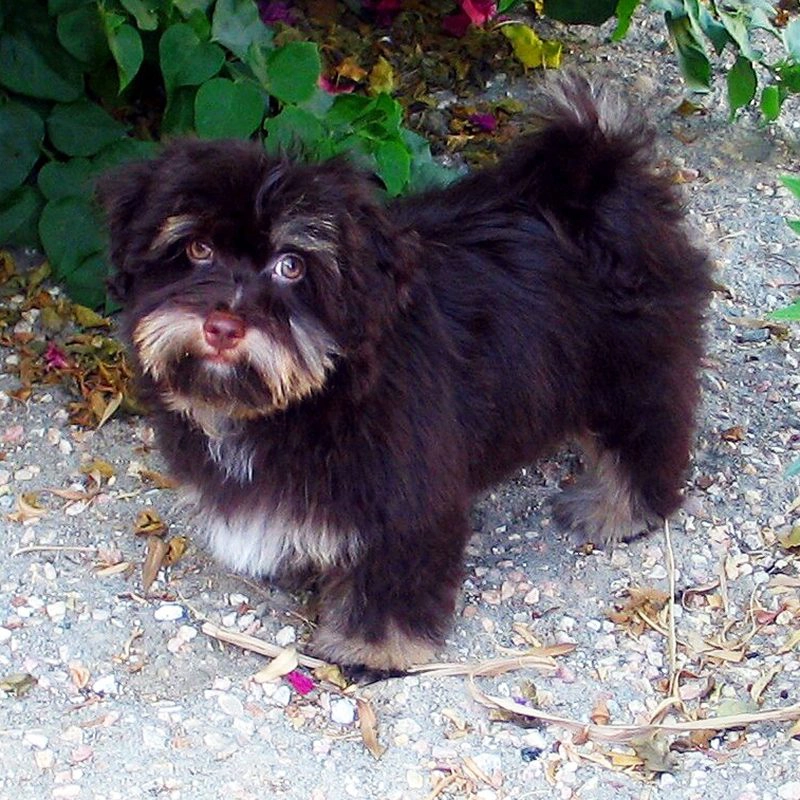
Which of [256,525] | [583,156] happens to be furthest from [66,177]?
[583,156]

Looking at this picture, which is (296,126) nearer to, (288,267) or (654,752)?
(288,267)

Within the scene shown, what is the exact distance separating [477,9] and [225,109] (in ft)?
5.31

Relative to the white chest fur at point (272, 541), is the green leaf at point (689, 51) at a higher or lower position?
higher

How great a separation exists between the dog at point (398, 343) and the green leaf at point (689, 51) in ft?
2.72

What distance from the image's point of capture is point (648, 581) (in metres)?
3.72

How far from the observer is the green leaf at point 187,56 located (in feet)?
12.4

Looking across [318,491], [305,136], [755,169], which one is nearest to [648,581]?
[318,491]

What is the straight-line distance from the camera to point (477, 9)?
5047 mm

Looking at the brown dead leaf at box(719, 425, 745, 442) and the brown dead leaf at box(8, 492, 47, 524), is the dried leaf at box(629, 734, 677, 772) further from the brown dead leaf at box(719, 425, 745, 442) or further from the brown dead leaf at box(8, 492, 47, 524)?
the brown dead leaf at box(8, 492, 47, 524)

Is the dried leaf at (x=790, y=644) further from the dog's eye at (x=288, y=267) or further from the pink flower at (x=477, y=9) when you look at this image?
the pink flower at (x=477, y=9)

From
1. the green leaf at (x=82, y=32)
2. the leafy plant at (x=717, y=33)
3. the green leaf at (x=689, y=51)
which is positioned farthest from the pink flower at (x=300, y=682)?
the green leaf at (x=689, y=51)

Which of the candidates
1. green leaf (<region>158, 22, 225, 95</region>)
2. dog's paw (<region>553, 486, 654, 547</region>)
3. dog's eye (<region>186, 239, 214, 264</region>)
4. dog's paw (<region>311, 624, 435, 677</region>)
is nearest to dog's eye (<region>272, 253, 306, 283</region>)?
dog's eye (<region>186, 239, 214, 264</region>)

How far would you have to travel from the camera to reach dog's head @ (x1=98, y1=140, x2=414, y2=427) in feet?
8.72

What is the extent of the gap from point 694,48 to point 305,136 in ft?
4.19
